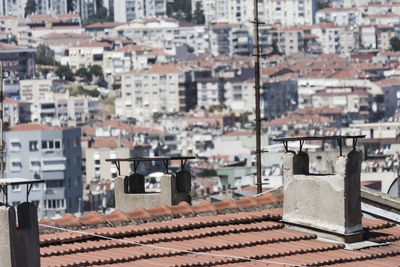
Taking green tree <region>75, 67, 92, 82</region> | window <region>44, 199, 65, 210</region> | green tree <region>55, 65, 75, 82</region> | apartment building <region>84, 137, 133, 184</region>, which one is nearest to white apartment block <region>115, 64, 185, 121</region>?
green tree <region>55, 65, 75, 82</region>

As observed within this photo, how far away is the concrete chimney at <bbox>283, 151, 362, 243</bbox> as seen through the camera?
11.2m

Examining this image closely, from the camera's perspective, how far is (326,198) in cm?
1132

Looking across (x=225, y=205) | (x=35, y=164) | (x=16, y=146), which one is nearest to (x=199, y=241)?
(x=225, y=205)

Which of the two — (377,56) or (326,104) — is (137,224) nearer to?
Result: (326,104)

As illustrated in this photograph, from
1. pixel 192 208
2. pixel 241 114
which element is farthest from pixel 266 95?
pixel 192 208

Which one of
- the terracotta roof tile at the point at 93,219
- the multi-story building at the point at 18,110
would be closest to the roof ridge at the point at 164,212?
the terracotta roof tile at the point at 93,219

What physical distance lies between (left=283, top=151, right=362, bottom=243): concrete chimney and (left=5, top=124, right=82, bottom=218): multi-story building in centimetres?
8034

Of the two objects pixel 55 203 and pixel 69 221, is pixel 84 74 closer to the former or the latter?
pixel 55 203

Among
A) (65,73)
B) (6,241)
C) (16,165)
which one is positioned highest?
(6,241)

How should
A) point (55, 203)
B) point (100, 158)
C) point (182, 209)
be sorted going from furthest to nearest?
point (100, 158)
point (55, 203)
point (182, 209)

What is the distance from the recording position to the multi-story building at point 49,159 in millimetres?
93625

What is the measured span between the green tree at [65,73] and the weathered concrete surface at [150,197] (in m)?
170

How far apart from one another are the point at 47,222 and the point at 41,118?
142 m

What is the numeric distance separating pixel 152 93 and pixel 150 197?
16140 cm
